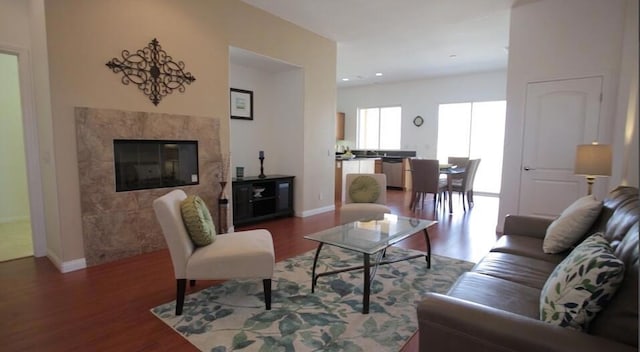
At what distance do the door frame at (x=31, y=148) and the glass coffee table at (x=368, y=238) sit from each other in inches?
111

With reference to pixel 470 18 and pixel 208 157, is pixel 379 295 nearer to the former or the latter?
pixel 208 157

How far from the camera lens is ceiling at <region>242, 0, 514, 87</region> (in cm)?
412

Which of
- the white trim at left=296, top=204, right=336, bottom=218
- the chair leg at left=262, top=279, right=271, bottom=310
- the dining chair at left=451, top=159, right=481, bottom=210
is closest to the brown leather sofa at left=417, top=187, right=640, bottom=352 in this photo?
the chair leg at left=262, top=279, right=271, bottom=310

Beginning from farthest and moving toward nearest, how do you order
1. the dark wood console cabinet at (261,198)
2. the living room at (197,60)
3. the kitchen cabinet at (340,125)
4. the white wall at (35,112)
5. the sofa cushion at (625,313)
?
the kitchen cabinet at (340,125), the dark wood console cabinet at (261,198), the white wall at (35,112), the living room at (197,60), the sofa cushion at (625,313)

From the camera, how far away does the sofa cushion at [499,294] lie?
5.20 ft

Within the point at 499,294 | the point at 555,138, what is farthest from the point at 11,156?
the point at 555,138

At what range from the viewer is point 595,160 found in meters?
2.95

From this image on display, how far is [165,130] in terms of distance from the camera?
348 cm

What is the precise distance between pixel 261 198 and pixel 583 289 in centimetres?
407

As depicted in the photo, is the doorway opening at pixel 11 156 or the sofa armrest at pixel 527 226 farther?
the doorway opening at pixel 11 156

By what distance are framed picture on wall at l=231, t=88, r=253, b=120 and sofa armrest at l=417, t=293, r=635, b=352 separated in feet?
13.8

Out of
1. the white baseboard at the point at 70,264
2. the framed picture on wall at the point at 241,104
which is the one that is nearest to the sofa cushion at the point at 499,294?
the white baseboard at the point at 70,264

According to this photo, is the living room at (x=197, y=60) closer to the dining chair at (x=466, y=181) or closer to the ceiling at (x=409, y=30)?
the ceiling at (x=409, y=30)

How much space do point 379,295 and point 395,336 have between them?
531 millimetres
